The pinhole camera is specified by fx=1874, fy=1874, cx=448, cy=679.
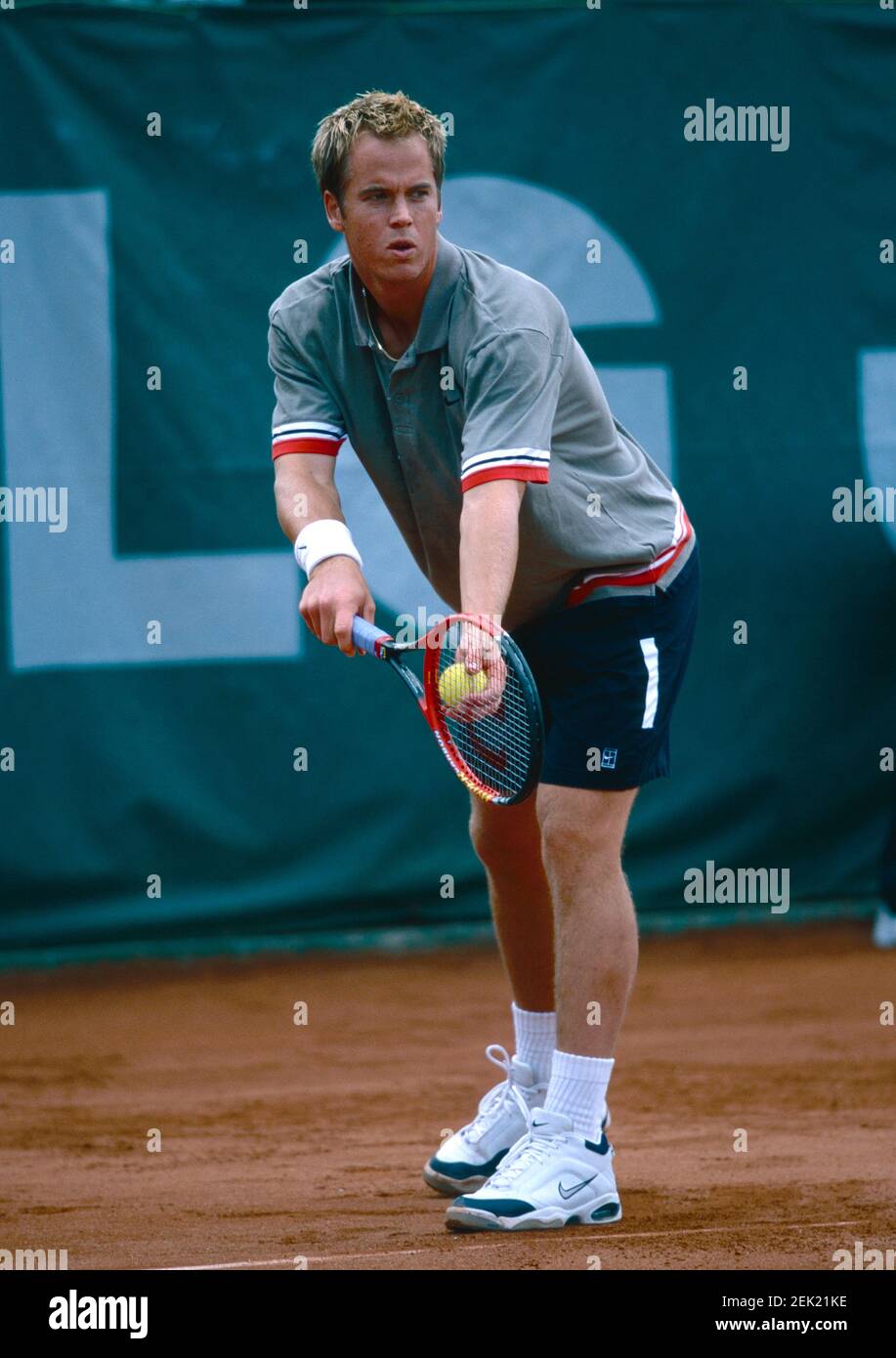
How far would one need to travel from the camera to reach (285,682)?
17.5 ft

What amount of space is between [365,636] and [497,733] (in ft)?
0.80

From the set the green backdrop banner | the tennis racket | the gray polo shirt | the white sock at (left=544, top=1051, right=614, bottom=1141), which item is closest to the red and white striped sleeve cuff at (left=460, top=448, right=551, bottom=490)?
the gray polo shirt

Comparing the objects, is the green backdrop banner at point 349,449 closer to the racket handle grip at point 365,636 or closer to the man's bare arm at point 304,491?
the man's bare arm at point 304,491

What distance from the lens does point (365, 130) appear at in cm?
278

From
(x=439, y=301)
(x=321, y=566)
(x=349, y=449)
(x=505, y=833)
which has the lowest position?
(x=505, y=833)

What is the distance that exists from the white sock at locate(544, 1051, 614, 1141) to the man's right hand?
2.47 feet

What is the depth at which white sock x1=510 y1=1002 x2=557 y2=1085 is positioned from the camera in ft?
10.7

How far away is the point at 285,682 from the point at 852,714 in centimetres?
173

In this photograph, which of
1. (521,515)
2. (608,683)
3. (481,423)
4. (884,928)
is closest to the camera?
(481,423)

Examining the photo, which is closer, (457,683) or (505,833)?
(457,683)

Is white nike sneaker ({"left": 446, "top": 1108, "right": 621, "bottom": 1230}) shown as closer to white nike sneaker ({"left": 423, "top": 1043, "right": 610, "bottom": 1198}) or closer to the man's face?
white nike sneaker ({"left": 423, "top": 1043, "right": 610, "bottom": 1198})

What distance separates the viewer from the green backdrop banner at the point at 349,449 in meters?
5.15

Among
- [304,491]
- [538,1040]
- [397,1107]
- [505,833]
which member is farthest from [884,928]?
[304,491]

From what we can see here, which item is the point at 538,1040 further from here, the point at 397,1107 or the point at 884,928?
the point at 884,928
